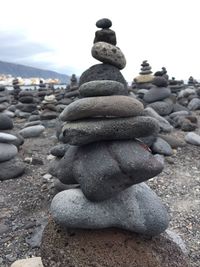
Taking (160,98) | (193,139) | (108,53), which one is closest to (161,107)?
Answer: (160,98)

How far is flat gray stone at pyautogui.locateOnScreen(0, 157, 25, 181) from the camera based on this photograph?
28.6ft

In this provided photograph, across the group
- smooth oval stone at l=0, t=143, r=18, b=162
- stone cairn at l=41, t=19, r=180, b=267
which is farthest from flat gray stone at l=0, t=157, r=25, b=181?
stone cairn at l=41, t=19, r=180, b=267

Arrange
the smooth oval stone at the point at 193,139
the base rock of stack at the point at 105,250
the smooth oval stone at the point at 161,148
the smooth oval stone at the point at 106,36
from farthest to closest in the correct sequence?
the smooth oval stone at the point at 193,139 → the smooth oval stone at the point at 161,148 → the smooth oval stone at the point at 106,36 → the base rock of stack at the point at 105,250

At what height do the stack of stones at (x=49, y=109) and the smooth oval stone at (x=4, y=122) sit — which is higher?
the smooth oval stone at (x=4, y=122)

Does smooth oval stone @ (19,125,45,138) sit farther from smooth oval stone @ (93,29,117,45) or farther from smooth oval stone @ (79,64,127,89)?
smooth oval stone @ (93,29,117,45)

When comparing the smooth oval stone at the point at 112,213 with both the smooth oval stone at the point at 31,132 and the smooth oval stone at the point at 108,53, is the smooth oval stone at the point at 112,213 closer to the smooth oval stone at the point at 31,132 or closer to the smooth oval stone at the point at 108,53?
the smooth oval stone at the point at 108,53

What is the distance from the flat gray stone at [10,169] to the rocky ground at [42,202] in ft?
0.45

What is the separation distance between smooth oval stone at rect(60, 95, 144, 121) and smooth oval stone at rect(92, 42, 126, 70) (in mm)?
1445

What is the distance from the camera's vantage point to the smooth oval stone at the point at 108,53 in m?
5.77

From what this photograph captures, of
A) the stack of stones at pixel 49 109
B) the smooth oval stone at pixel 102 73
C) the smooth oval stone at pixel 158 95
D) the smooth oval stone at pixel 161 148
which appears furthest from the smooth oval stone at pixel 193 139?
the stack of stones at pixel 49 109

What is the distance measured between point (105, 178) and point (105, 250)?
809mm

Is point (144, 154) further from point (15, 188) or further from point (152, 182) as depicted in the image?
point (15, 188)

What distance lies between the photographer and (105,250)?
14.2ft

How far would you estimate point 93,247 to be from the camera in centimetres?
433
